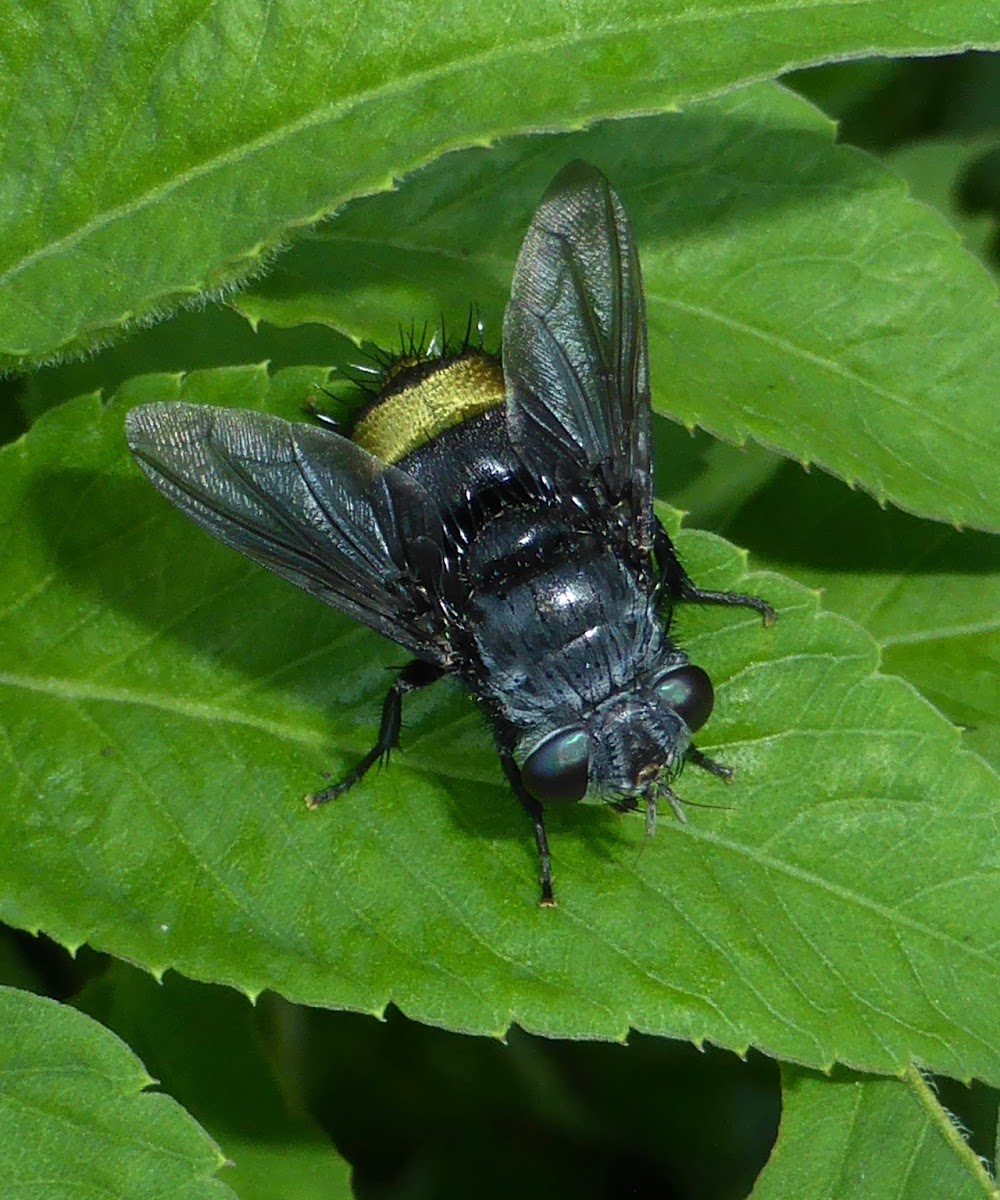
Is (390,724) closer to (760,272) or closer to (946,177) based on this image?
(760,272)

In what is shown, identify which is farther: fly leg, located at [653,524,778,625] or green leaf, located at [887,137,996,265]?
green leaf, located at [887,137,996,265]

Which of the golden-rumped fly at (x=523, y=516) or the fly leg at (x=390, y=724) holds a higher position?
the golden-rumped fly at (x=523, y=516)

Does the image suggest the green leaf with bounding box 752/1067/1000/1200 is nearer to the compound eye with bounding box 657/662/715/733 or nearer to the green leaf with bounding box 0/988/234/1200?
the compound eye with bounding box 657/662/715/733

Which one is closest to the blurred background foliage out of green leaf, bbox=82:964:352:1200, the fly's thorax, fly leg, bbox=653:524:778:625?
green leaf, bbox=82:964:352:1200

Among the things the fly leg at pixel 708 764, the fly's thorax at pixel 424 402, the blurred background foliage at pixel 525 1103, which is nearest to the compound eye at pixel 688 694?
the fly leg at pixel 708 764

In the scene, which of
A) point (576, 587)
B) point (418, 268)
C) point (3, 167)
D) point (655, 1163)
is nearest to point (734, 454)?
point (418, 268)

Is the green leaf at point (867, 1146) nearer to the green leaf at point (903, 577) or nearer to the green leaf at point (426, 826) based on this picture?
the green leaf at point (426, 826)

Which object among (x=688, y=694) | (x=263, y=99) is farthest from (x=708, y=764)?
(x=263, y=99)

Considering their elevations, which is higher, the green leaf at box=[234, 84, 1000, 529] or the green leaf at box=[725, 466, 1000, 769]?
the green leaf at box=[234, 84, 1000, 529]
